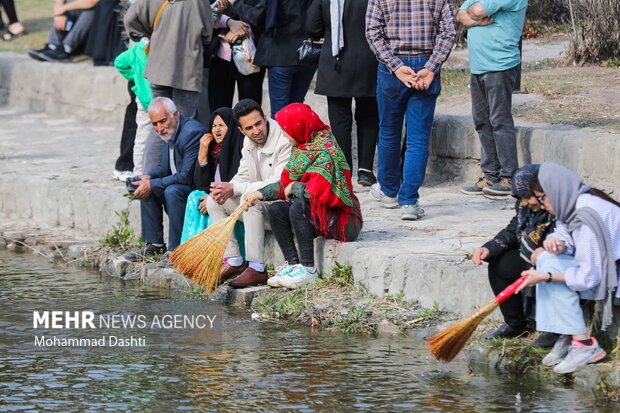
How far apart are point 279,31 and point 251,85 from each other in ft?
2.08

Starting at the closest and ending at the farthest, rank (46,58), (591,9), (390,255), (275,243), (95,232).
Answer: (390,255) → (275,243) → (95,232) → (591,9) → (46,58)

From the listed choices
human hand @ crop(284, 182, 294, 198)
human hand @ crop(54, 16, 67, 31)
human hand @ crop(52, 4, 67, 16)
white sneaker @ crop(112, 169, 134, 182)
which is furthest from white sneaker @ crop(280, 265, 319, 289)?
human hand @ crop(54, 16, 67, 31)

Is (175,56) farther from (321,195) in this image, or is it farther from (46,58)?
(46,58)

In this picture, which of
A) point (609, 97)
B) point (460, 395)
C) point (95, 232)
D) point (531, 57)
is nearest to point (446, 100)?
point (609, 97)

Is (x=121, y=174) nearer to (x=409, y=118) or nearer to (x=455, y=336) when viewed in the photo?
(x=409, y=118)

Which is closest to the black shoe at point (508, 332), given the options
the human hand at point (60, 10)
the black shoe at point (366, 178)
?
the black shoe at point (366, 178)

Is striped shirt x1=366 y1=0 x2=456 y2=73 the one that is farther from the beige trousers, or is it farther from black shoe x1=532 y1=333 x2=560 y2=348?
black shoe x1=532 y1=333 x2=560 y2=348

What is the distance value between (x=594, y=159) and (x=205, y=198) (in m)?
2.70

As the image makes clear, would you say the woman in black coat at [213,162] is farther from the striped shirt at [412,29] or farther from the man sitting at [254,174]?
the striped shirt at [412,29]

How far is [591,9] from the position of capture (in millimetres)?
11898

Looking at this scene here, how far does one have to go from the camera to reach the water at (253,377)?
6.40 metres

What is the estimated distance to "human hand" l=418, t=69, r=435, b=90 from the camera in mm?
8812

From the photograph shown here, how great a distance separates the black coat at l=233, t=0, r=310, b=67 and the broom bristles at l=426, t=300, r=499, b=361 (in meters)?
3.79

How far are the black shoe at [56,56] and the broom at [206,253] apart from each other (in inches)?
257
